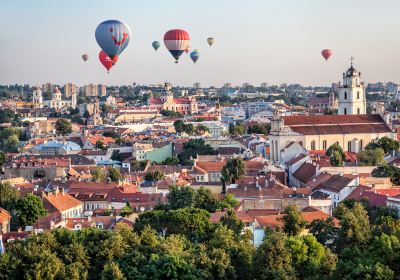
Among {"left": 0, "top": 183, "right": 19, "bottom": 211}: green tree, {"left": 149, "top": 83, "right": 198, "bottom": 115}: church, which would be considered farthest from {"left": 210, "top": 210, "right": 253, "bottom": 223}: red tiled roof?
{"left": 149, "top": 83, "right": 198, "bottom": 115}: church

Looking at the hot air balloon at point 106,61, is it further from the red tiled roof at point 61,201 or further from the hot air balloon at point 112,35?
the red tiled roof at point 61,201

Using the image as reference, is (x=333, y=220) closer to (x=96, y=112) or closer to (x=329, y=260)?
(x=329, y=260)

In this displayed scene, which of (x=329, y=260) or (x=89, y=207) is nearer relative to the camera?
(x=329, y=260)

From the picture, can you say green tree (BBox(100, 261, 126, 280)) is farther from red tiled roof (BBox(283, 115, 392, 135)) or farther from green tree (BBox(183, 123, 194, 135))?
green tree (BBox(183, 123, 194, 135))

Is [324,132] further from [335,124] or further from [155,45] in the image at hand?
[155,45]

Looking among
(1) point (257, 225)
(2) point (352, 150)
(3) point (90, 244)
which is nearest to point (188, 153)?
(2) point (352, 150)

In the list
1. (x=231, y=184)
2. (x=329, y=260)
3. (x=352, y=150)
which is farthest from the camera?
(x=352, y=150)
